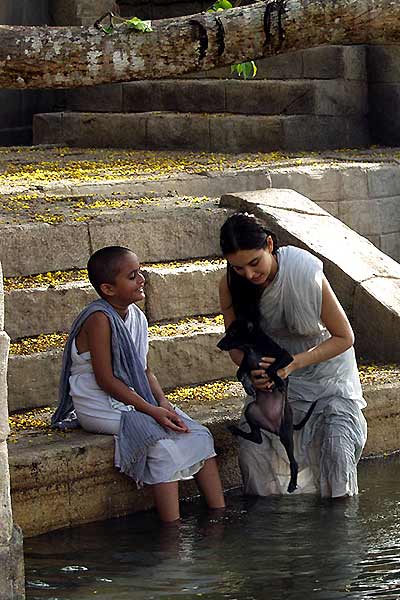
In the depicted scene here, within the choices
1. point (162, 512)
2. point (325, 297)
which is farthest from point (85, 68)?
point (162, 512)

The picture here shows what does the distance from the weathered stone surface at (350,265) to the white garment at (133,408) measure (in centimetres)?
161

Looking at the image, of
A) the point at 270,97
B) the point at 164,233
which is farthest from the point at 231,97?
the point at 164,233

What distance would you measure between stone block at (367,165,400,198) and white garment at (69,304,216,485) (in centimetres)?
329

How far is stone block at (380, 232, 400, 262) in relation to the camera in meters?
8.87

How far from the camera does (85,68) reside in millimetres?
4668

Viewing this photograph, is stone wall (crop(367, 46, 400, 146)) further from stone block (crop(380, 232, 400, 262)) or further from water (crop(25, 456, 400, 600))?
water (crop(25, 456, 400, 600))

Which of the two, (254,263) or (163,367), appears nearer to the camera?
(254,263)

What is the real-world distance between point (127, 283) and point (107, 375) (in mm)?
419

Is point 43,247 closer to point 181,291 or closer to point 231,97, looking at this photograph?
point 181,291

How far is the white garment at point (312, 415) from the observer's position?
223 inches

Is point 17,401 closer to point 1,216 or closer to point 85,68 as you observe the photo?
point 1,216

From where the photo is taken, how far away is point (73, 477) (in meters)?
5.56

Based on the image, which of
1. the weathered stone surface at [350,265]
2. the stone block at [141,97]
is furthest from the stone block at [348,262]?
the stone block at [141,97]

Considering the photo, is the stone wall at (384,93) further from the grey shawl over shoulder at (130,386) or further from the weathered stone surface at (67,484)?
the weathered stone surface at (67,484)
